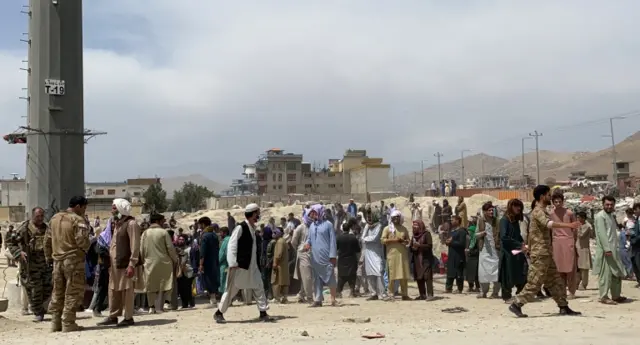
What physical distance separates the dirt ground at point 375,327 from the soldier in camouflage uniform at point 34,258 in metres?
0.33

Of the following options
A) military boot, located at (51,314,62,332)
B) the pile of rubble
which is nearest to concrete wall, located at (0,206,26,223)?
the pile of rubble

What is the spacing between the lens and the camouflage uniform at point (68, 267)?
8.12 metres

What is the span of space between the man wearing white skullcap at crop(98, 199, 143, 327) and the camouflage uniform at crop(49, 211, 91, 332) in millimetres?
450

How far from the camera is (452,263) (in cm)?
1221

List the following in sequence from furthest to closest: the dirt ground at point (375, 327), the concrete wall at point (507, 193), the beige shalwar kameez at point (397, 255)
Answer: the concrete wall at point (507, 193)
the beige shalwar kameez at point (397, 255)
the dirt ground at point (375, 327)

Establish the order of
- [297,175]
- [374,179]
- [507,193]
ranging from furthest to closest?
[297,175], [374,179], [507,193]

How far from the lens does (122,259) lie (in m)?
8.56

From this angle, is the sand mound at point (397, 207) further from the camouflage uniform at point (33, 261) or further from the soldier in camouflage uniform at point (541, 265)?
the soldier in camouflage uniform at point (541, 265)

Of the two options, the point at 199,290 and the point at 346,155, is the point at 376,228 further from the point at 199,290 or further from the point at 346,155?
the point at 346,155

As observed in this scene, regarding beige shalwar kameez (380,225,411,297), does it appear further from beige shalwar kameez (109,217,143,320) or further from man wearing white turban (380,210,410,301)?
beige shalwar kameez (109,217,143,320)

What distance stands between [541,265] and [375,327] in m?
2.09

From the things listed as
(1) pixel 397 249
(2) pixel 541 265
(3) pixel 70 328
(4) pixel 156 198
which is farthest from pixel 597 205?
(4) pixel 156 198

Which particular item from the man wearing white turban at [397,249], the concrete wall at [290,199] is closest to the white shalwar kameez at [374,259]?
the man wearing white turban at [397,249]

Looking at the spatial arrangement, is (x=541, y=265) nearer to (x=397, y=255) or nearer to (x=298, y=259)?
(x=397, y=255)
